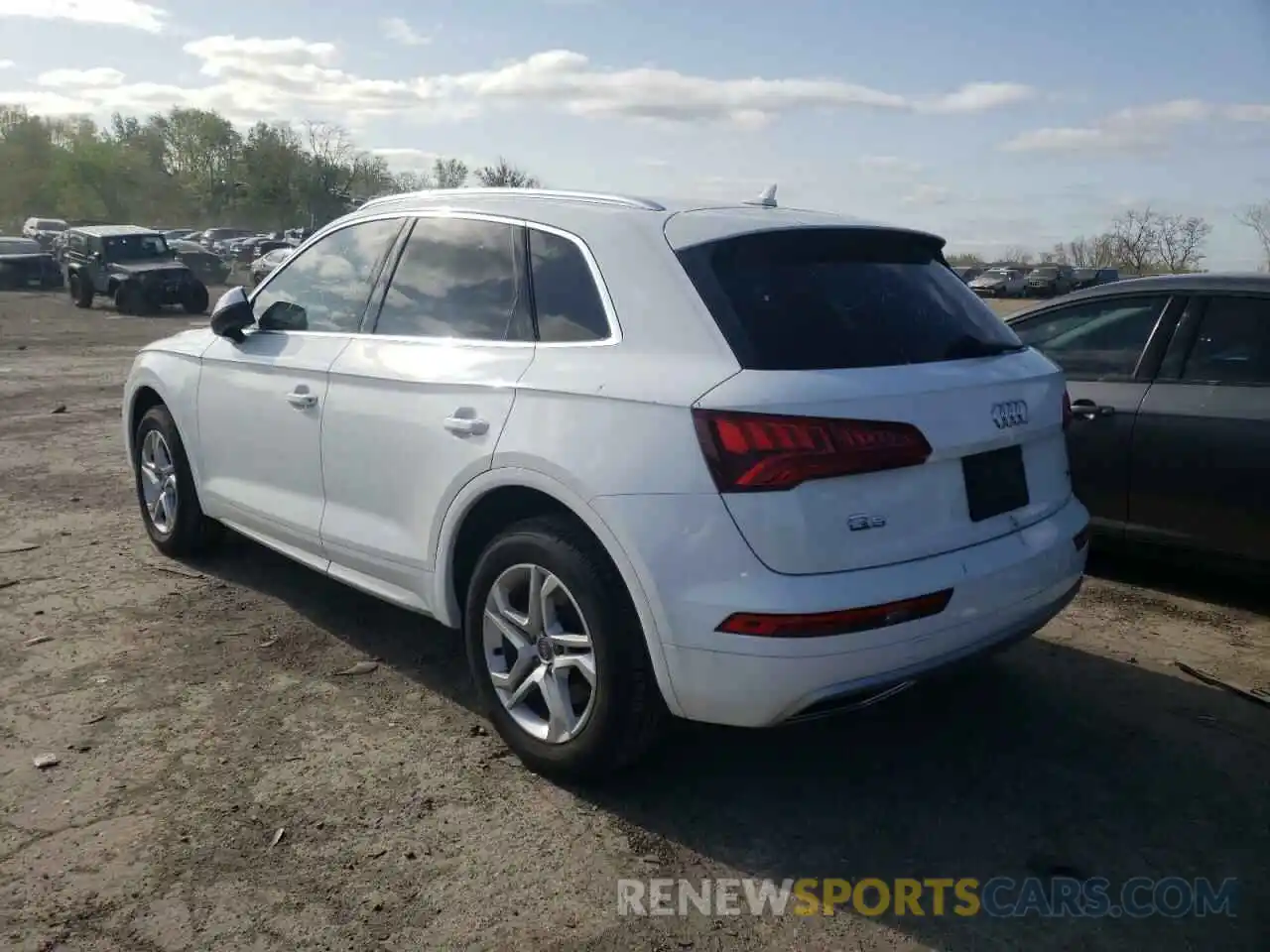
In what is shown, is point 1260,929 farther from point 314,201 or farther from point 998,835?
point 314,201

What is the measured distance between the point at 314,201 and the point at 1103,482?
7765 centimetres

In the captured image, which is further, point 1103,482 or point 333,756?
point 1103,482

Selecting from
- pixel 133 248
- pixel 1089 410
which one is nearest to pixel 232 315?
pixel 1089 410

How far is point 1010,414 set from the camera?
3.32m

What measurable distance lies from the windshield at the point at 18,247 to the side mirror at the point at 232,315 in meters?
35.5

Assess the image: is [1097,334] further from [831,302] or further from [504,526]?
[504,526]

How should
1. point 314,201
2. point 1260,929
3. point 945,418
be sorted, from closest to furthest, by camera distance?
1. point 1260,929
2. point 945,418
3. point 314,201

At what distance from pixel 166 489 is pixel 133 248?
73.6ft

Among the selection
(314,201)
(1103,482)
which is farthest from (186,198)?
(1103,482)

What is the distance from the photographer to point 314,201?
76312 mm

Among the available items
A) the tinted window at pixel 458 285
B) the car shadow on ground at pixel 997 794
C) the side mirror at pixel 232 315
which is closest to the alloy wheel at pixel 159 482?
the side mirror at pixel 232 315

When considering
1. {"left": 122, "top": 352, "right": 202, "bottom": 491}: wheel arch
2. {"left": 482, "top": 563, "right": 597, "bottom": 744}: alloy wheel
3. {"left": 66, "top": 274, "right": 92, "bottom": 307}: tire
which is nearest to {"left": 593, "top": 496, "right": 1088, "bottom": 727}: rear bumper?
{"left": 482, "top": 563, "right": 597, "bottom": 744}: alloy wheel

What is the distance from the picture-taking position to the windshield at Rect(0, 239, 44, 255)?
34.9 metres

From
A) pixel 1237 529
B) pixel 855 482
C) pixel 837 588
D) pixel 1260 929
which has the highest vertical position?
pixel 855 482
